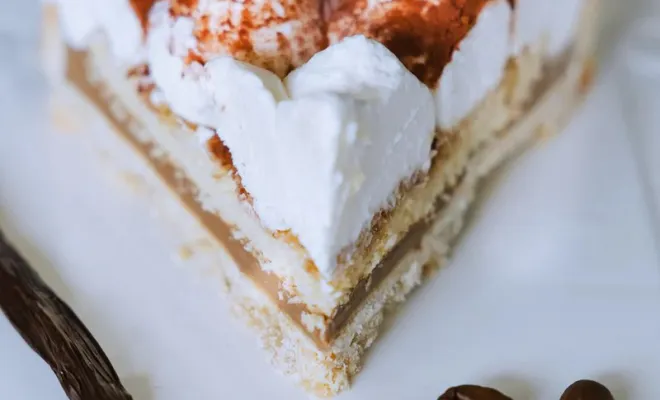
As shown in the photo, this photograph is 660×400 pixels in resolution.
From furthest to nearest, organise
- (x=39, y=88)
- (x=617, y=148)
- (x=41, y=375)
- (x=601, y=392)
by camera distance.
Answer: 1. (x=39, y=88)
2. (x=617, y=148)
3. (x=41, y=375)
4. (x=601, y=392)

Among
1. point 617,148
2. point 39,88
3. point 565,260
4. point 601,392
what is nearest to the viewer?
point 601,392

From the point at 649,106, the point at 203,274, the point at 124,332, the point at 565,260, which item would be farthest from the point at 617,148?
the point at 124,332

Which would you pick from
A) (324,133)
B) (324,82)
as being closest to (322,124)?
(324,133)

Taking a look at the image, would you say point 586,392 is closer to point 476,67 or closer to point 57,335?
point 476,67

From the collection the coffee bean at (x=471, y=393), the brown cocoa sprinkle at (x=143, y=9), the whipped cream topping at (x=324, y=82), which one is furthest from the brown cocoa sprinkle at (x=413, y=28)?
the coffee bean at (x=471, y=393)

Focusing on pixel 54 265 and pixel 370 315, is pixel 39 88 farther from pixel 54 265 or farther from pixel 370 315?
pixel 370 315

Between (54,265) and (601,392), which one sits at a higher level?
(54,265)
